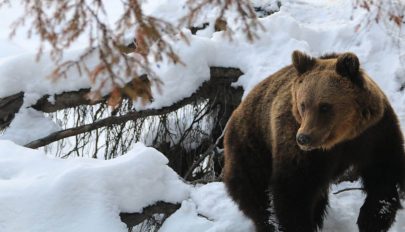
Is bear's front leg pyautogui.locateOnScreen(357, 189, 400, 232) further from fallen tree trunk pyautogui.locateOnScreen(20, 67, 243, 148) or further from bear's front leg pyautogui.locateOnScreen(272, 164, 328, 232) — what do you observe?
fallen tree trunk pyautogui.locateOnScreen(20, 67, 243, 148)

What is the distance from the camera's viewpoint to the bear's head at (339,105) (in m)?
3.72

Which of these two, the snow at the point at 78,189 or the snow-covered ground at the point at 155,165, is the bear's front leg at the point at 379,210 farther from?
the snow at the point at 78,189

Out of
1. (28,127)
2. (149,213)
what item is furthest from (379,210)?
(28,127)

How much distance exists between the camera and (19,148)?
16.4 ft

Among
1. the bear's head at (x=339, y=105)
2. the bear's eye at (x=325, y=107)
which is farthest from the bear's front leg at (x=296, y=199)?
the bear's eye at (x=325, y=107)

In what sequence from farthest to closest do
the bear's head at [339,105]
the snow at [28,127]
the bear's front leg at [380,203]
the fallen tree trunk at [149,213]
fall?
the snow at [28,127]
the fallen tree trunk at [149,213]
the bear's front leg at [380,203]
the bear's head at [339,105]

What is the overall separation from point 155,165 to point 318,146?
1.50m

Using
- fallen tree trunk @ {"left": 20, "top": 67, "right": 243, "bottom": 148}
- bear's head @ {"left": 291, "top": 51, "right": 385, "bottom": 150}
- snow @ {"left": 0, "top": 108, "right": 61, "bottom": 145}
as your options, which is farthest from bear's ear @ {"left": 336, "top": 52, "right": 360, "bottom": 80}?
snow @ {"left": 0, "top": 108, "right": 61, "bottom": 145}

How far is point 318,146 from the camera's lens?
3.71 m

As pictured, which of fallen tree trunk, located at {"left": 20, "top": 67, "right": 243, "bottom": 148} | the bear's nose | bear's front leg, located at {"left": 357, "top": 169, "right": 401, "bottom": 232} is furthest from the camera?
fallen tree trunk, located at {"left": 20, "top": 67, "right": 243, "bottom": 148}

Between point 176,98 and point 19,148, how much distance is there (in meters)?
1.80

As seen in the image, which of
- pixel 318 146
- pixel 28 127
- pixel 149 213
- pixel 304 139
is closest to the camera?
pixel 304 139

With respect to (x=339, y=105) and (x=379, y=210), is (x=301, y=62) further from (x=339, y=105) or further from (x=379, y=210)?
(x=379, y=210)

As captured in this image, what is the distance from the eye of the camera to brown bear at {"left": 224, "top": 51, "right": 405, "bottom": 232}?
3.75 meters
